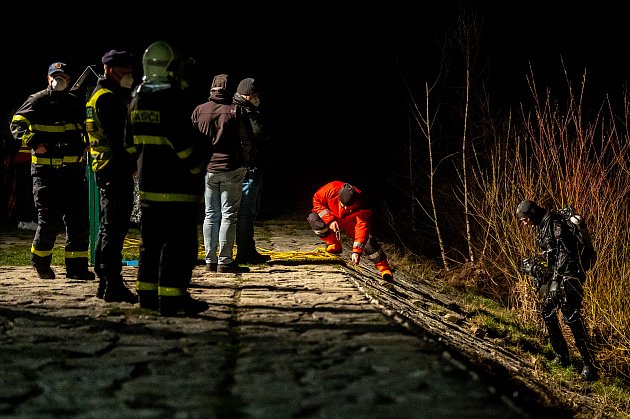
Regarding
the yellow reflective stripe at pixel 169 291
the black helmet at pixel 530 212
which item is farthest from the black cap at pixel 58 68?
the black helmet at pixel 530 212

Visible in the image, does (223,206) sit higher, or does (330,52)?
(330,52)

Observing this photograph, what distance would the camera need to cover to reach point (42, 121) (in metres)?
9.34

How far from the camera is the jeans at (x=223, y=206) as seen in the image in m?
10.5

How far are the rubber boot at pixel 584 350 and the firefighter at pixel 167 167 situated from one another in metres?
6.66

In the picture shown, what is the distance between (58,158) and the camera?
30.7ft

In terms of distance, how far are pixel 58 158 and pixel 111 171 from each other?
4.74 feet

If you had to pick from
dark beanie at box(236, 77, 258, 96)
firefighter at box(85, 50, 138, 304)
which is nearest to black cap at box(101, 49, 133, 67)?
firefighter at box(85, 50, 138, 304)

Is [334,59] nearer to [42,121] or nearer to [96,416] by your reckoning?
[42,121]

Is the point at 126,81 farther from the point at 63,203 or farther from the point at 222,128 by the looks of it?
the point at 222,128

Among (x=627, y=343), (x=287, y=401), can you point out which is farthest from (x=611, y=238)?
(x=287, y=401)

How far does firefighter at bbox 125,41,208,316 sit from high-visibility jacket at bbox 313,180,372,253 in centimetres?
441

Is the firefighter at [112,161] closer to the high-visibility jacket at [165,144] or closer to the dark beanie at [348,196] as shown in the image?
the high-visibility jacket at [165,144]

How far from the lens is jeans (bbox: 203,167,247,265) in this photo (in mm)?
10461

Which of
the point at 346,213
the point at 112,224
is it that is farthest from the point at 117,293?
the point at 346,213
